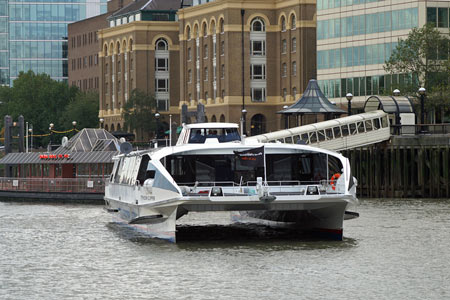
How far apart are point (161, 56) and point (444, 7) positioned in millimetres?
53930

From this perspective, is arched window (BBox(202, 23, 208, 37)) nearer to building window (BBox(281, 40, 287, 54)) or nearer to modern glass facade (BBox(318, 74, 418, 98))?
building window (BBox(281, 40, 287, 54))

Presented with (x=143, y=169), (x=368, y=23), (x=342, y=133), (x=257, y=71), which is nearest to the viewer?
(x=143, y=169)

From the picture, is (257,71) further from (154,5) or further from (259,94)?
(154,5)

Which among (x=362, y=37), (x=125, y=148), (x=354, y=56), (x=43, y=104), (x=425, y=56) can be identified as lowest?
(x=125, y=148)

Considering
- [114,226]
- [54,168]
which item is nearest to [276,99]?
[54,168]

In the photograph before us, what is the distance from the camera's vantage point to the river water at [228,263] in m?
30.4

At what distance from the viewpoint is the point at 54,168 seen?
76.3 meters

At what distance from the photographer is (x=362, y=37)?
102625mm

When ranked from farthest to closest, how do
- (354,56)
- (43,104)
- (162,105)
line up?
(43,104) < (162,105) < (354,56)

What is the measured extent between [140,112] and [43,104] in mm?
30624

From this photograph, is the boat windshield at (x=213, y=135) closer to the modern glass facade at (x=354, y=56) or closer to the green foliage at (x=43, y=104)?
the modern glass facade at (x=354, y=56)

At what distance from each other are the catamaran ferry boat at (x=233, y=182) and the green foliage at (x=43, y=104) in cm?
11190

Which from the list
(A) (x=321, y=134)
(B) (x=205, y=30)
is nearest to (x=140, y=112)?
(B) (x=205, y=30)

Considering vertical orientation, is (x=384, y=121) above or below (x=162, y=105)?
below
